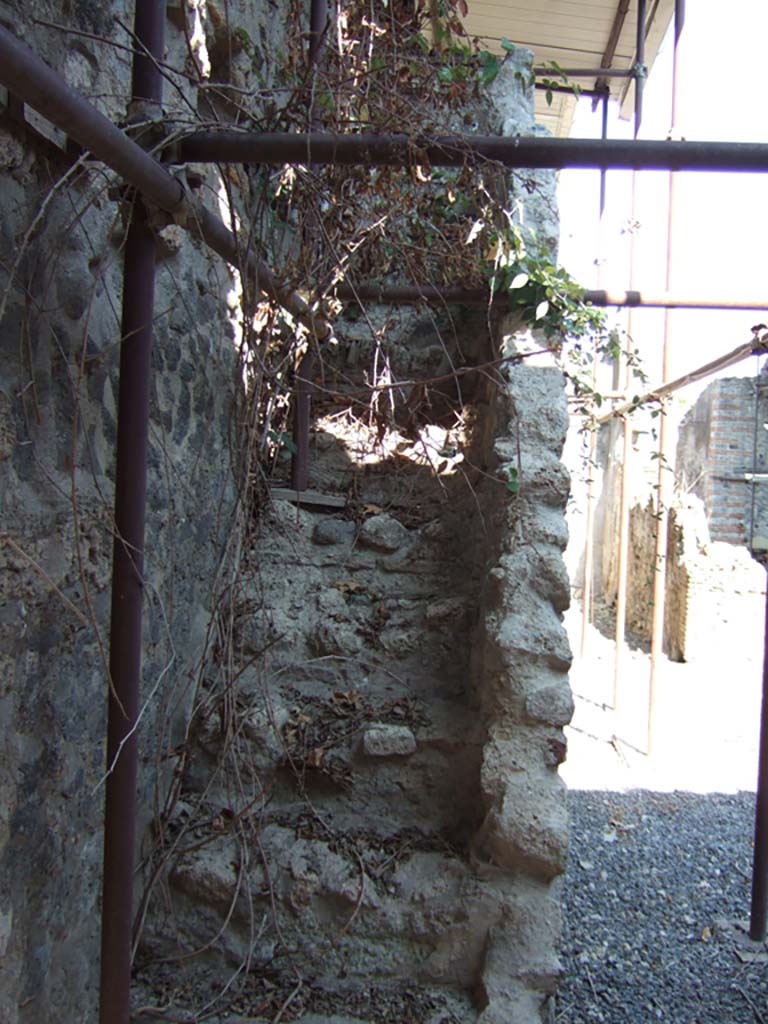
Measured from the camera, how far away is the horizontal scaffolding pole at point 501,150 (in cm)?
150

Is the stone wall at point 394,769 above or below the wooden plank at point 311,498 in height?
below

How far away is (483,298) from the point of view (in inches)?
120

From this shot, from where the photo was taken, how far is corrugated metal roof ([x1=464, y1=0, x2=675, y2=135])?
5.88 metres

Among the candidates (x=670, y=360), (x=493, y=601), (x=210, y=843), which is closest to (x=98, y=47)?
(x=493, y=601)

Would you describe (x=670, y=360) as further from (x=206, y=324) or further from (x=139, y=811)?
(x=139, y=811)

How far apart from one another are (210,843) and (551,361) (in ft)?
6.47

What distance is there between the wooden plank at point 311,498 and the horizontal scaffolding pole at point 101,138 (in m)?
1.56

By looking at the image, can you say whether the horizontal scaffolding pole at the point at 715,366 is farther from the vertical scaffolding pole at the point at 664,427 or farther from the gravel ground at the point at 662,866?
the gravel ground at the point at 662,866

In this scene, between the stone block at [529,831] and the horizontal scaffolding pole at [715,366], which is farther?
the horizontal scaffolding pole at [715,366]

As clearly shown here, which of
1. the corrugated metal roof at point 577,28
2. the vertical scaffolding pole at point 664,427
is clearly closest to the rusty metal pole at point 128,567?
the vertical scaffolding pole at point 664,427

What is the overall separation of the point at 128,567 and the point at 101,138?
2.38 feet

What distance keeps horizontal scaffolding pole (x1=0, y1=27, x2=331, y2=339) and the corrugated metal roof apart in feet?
16.3

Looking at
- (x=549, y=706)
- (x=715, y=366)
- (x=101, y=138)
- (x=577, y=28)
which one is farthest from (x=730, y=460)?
(x=101, y=138)

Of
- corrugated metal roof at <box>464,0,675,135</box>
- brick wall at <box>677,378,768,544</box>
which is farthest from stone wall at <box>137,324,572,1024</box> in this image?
brick wall at <box>677,378,768,544</box>
